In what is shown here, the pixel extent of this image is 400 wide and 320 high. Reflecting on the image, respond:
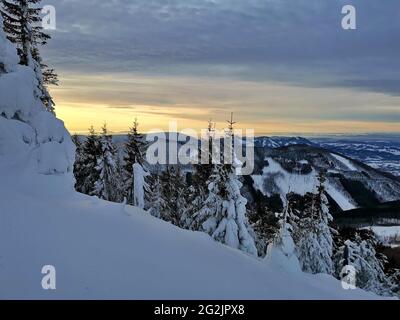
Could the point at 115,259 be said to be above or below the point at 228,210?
above

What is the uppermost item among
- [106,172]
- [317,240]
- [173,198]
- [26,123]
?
[26,123]

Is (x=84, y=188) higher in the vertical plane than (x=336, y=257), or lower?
higher

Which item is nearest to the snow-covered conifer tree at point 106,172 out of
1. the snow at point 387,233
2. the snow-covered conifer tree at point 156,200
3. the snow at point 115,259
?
the snow-covered conifer tree at point 156,200

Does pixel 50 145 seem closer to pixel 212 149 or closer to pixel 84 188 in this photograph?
pixel 212 149

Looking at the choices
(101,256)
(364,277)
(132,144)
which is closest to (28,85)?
(101,256)

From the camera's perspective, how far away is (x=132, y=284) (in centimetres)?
954

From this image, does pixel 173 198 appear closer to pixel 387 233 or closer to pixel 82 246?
pixel 82 246

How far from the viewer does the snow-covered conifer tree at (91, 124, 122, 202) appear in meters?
36.1

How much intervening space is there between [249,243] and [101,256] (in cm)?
1468

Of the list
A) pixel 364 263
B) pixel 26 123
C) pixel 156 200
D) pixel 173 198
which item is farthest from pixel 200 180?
pixel 26 123

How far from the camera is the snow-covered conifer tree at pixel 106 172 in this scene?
36.1m

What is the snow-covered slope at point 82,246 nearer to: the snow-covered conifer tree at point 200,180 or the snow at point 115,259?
the snow at point 115,259

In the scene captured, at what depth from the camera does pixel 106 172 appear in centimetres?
3694
